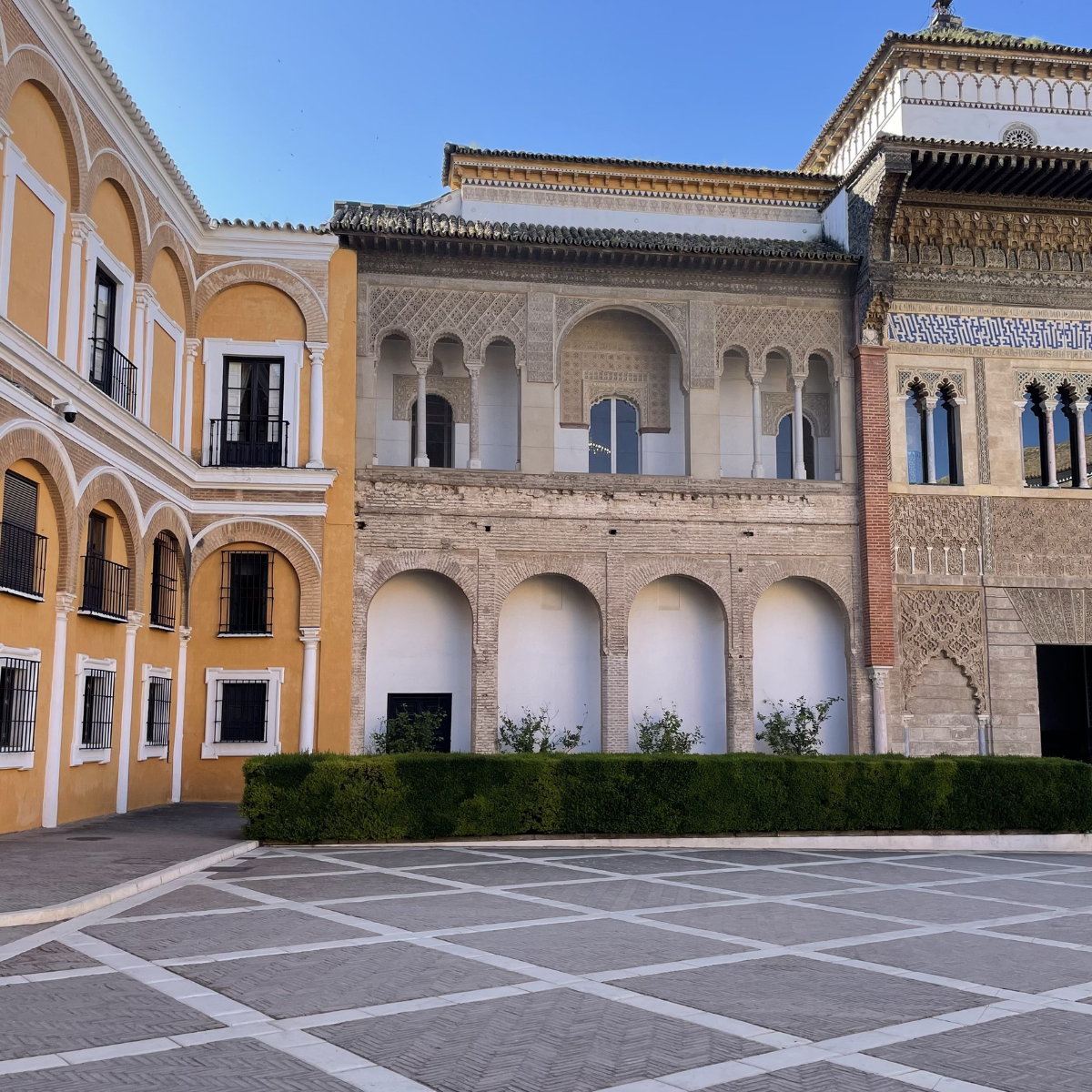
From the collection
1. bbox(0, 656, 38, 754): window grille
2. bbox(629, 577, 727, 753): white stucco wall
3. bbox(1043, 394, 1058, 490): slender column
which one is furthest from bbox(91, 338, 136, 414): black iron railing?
bbox(1043, 394, 1058, 490): slender column

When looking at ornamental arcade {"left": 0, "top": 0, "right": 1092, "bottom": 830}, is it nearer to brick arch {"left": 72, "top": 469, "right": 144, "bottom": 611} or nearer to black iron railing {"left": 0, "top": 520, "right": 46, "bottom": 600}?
brick arch {"left": 72, "top": 469, "right": 144, "bottom": 611}

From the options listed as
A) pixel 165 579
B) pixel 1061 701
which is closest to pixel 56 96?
pixel 165 579

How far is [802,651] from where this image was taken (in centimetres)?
2086

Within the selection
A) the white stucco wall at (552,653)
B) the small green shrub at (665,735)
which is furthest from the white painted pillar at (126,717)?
the small green shrub at (665,735)

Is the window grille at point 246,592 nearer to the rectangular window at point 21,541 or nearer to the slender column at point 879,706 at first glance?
the rectangular window at point 21,541

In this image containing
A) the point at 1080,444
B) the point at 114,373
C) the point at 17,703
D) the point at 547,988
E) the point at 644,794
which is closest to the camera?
the point at 547,988

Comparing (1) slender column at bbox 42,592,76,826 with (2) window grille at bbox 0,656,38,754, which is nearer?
(2) window grille at bbox 0,656,38,754

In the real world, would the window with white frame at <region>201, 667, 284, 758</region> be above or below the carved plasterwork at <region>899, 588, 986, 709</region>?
below

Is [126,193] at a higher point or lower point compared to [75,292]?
higher

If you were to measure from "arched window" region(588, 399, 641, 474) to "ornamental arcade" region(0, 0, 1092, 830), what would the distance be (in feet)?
0.17

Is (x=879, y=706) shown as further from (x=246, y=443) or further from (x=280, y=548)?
(x=246, y=443)

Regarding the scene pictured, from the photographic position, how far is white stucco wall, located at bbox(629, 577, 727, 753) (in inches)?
802

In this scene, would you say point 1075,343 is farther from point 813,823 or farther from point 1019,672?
point 813,823

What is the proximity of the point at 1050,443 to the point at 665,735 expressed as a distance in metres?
8.94
